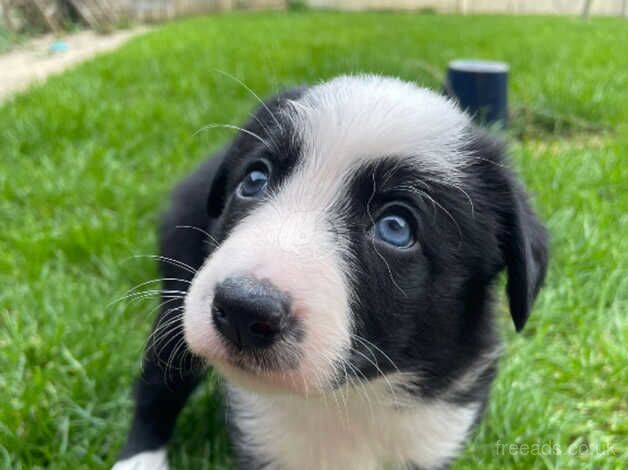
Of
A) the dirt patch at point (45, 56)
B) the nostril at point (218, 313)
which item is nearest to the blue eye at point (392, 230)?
the nostril at point (218, 313)

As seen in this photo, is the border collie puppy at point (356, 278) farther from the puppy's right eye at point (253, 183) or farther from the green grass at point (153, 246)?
the green grass at point (153, 246)

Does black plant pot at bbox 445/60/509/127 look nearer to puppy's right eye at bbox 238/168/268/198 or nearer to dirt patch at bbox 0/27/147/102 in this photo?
puppy's right eye at bbox 238/168/268/198

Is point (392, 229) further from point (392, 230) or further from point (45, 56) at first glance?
point (45, 56)

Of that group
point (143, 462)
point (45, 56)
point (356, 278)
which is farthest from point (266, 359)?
point (45, 56)

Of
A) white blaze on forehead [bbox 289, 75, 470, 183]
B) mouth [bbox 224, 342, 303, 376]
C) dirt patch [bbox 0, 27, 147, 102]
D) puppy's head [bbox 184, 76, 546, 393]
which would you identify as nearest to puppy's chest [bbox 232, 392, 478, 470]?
puppy's head [bbox 184, 76, 546, 393]

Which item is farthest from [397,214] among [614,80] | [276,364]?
[614,80]

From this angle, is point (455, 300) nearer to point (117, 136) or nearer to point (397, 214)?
point (397, 214)
